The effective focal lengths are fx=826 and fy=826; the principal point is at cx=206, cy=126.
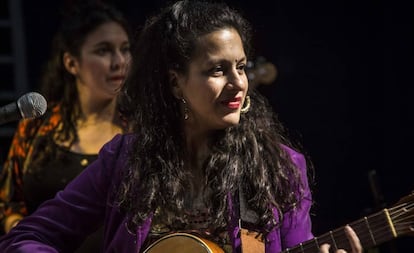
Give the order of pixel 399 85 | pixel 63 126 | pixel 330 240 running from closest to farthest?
pixel 330 240, pixel 63 126, pixel 399 85

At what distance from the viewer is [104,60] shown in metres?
3.87

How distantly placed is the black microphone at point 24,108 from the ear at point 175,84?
71cm

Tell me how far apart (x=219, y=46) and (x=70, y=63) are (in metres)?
1.36

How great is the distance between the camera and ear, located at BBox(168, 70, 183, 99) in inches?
119

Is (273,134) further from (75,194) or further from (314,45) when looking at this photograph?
(314,45)

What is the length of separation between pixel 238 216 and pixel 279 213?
0.14 meters

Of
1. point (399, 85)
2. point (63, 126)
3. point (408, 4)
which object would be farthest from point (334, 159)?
point (63, 126)

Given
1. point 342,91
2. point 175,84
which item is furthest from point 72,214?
→ point 342,91

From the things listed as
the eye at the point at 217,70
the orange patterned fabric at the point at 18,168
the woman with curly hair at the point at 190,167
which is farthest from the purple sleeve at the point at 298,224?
the orange patterned fabric at the point at 18,168

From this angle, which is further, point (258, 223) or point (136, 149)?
point (136, 149)

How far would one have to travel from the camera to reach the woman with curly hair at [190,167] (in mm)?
2881

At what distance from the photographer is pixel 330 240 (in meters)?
2.63

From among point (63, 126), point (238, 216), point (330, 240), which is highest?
point (63, 126)

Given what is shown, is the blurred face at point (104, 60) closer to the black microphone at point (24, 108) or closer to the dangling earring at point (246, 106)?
the dangling earring at point (246, 106)
